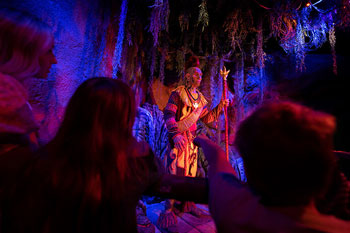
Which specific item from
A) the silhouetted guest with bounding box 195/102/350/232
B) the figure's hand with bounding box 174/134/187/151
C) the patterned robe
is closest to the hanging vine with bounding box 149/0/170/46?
the patterned robe

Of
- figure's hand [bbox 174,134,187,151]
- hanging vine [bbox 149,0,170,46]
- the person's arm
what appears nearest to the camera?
the person's arm

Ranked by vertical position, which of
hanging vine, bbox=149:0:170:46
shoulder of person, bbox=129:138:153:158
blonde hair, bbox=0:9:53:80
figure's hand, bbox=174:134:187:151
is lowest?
figure's hand, bbox=174:134:187:151

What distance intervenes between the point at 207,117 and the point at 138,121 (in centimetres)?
184

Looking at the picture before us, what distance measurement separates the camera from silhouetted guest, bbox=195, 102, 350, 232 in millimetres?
530

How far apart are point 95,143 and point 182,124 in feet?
6.74

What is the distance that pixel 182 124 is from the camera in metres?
2.73

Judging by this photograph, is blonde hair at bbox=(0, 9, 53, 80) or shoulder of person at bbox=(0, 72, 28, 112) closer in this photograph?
shoulder of person at bbox=(0, 72, 28, 112)

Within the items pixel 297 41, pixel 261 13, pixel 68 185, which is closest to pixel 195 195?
pixel 68 185

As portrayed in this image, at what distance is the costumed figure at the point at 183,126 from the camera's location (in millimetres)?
2584

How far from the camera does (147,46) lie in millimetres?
3896

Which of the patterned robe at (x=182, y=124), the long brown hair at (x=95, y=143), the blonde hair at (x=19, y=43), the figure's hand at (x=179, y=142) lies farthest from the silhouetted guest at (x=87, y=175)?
the patterned robe at (x=182, y=124)

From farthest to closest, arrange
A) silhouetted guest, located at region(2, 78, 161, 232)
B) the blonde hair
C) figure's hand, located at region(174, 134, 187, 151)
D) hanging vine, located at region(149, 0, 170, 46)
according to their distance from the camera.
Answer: hanging vine, located at region(149, 0, 170, 46)
figure's hand, located at region(174, 134, 187, 151)
the blonde hair
silhouetted guest, located at region(2, 78, 161, 232)

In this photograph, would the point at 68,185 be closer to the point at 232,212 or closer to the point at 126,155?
the point at 126,155

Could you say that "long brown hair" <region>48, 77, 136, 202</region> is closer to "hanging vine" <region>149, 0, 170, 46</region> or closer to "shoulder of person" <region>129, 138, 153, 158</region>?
"shoulder of person" <region>129, 138, 153, 158</region>
